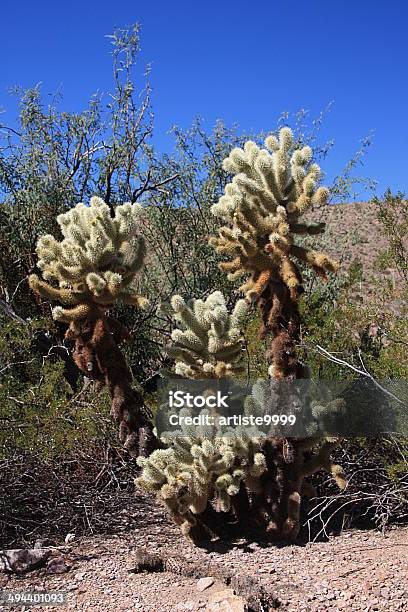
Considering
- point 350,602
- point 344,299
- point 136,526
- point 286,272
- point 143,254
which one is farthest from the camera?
point 344,299

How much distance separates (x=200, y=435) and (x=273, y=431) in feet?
1.65

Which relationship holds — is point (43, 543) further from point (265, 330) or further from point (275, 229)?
point (275, 229)

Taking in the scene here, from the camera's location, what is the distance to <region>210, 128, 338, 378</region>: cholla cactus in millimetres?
4543

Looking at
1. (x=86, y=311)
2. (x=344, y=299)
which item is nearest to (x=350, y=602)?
(x=86, y=311)

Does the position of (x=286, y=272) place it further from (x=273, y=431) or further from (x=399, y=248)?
(x=399, y=248)

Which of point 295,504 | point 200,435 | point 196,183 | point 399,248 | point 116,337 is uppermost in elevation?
point 196,183

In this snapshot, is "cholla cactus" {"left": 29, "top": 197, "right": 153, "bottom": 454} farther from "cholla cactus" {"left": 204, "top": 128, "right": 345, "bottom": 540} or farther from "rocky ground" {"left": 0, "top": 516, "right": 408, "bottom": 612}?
"rocky ground" {"left": 0, "top": 516, "right": 408, "bottom": 612}

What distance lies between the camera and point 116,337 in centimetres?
521

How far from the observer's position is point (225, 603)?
12.3ft

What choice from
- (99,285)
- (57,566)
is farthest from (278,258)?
(57,566)

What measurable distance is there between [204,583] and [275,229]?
2.25 metres

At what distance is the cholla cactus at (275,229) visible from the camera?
14.9ft

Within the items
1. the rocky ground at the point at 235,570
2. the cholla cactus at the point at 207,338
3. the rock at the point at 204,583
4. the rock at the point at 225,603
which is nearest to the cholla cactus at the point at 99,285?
the cholla cactus at the point at 207,338

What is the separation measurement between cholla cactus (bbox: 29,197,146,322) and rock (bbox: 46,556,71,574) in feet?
5.24
